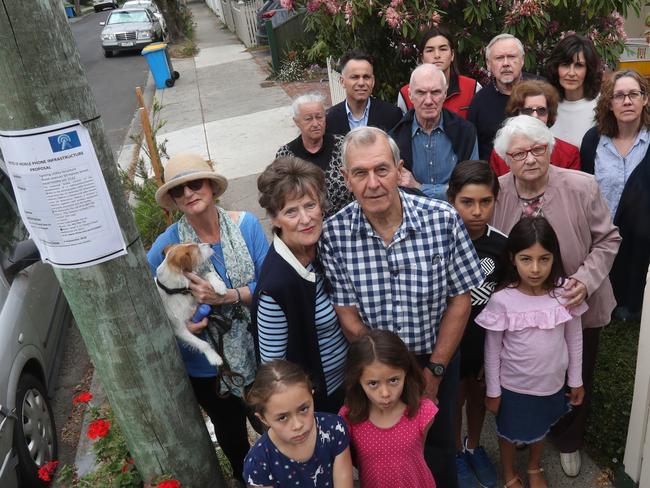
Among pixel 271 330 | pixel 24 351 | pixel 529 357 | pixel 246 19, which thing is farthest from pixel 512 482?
pixel 246 19

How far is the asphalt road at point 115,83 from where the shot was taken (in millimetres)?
12505

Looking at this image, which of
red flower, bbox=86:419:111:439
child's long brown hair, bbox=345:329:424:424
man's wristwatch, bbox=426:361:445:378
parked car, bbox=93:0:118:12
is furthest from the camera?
parked car, bbox=93:0:118:12

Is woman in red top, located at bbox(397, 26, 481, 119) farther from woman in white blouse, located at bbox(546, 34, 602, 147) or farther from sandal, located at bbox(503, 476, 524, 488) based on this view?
sandal, located at bbox(503, 476, 524, 488)

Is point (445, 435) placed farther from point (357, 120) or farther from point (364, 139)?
point (357, 120)

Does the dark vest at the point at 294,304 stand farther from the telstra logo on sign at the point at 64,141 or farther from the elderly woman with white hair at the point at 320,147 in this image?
the elderly woman with white hair at the point at 320,147

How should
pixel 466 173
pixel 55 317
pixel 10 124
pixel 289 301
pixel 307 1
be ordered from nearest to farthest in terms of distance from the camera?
pixel 10 124, pixel 289 301, pixel 466 173, pixel 55 317, pixel 307 1

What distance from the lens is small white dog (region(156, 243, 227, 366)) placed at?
2531 mm

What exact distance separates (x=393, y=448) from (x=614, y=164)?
2105 millimetres

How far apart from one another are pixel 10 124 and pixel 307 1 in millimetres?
5465

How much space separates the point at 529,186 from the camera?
2.88 metres

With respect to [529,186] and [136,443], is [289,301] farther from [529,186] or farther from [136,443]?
[529,186]

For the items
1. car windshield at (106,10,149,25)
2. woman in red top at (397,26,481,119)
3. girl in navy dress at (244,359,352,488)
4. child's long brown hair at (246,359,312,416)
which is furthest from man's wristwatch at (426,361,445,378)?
car windshield at (106,10,149,25)

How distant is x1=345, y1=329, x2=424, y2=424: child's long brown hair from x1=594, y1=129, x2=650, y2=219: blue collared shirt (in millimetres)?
1831

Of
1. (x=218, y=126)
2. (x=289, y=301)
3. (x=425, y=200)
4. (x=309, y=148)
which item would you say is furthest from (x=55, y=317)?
(x=218, y=126)
